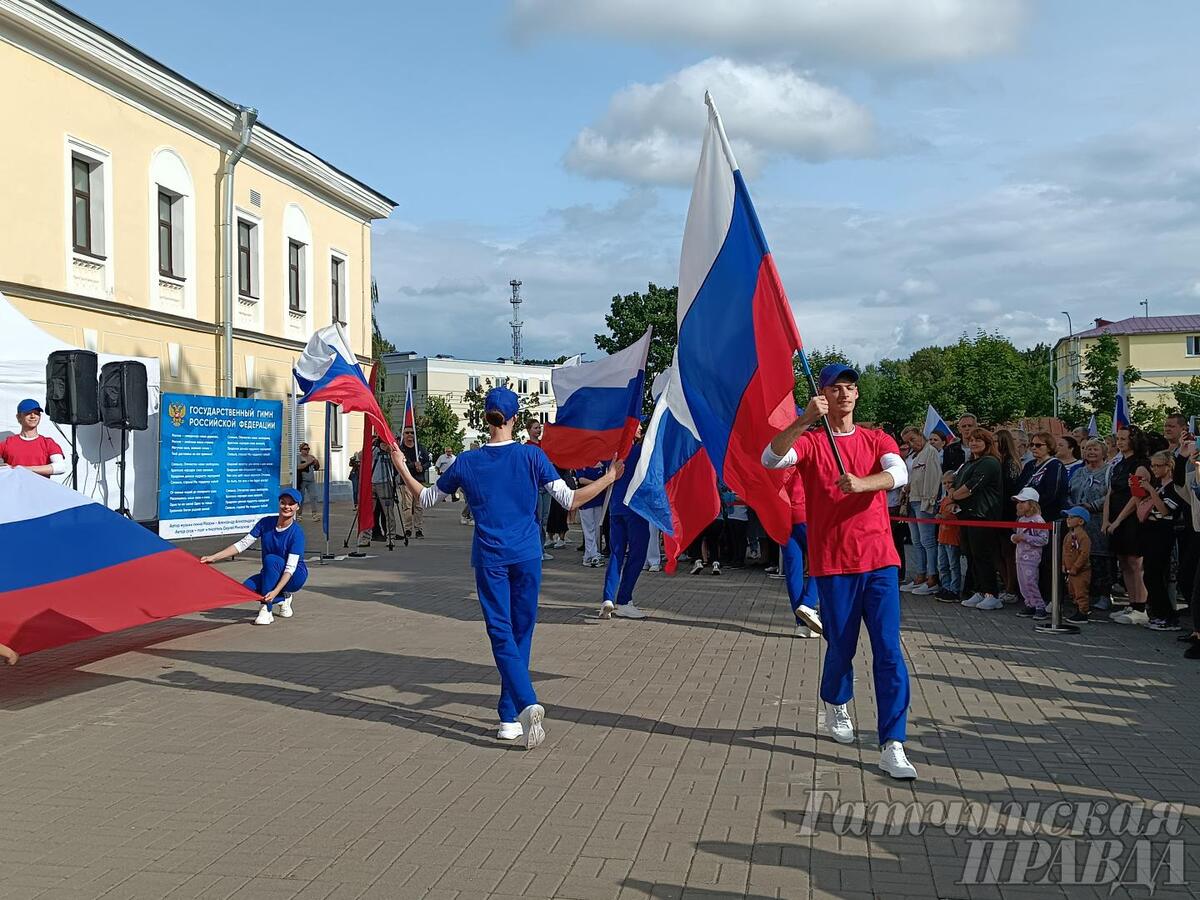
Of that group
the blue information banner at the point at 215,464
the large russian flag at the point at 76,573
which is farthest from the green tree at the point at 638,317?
the large russian flag at the point at 76,573

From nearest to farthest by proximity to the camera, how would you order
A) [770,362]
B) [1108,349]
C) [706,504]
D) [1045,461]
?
1. [770,362]
2. [706,504]
3. [1045,461]
4. [1108,349]

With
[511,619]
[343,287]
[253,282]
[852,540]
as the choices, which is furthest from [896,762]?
[343,287]

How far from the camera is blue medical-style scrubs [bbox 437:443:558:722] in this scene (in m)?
6.57

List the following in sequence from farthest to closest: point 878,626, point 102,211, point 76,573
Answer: point 102,211
point 76,573
point 878,626

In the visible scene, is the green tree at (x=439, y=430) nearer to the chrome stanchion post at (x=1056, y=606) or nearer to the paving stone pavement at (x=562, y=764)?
the chrome stanchion post at (x=1056, y=606)

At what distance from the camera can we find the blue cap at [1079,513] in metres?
11.1

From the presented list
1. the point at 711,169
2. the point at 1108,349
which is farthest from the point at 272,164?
the point at 1108,349

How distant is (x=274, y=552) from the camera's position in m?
10.9

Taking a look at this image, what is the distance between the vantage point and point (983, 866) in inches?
179

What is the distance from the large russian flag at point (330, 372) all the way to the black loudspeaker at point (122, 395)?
2457mm

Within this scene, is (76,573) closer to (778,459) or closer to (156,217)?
(778,459)

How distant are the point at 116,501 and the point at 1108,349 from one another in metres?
52.2

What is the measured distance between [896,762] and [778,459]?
64.3 inches

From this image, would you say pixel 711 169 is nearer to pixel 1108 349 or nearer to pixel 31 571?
pixel 31 571
